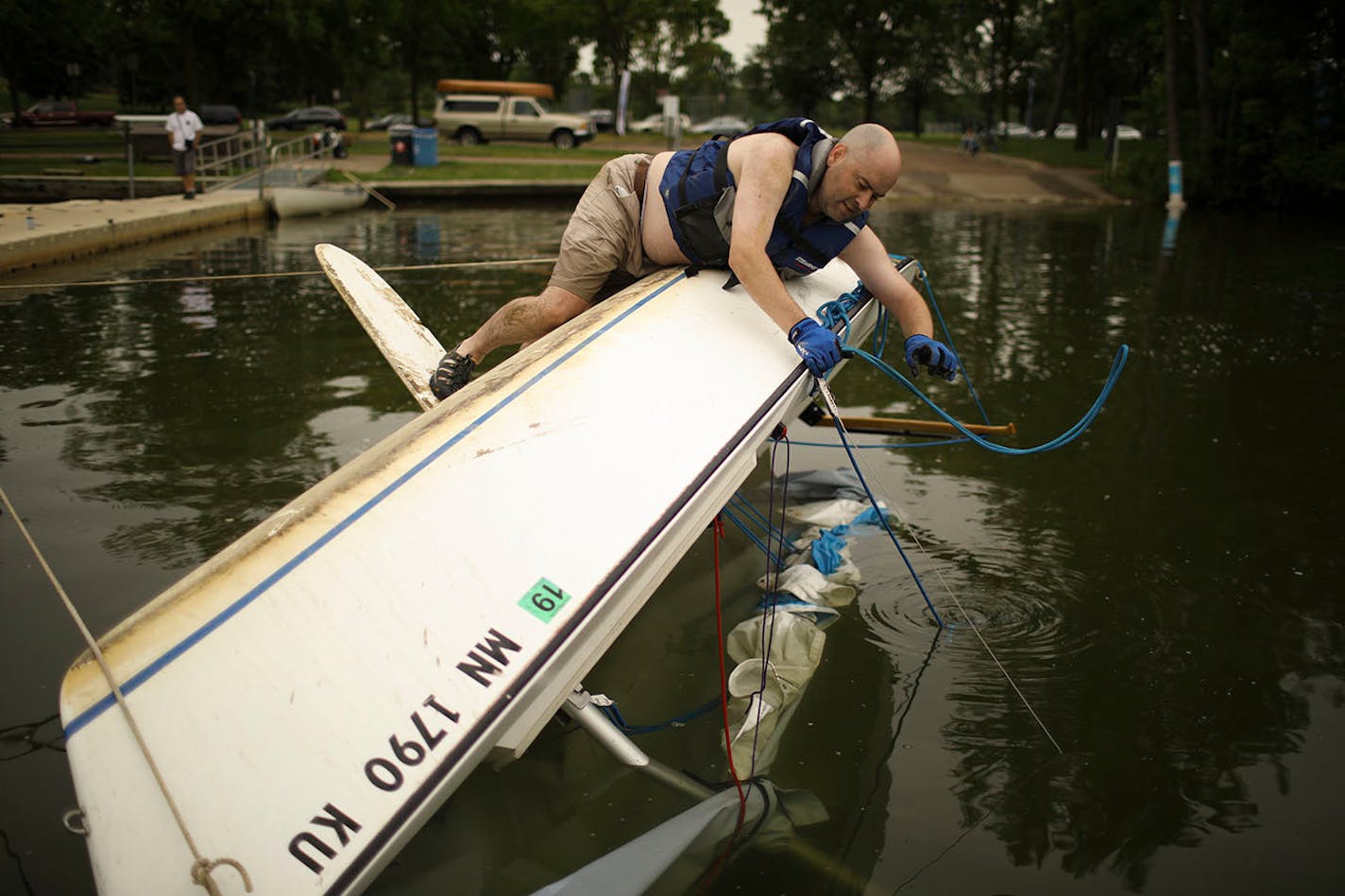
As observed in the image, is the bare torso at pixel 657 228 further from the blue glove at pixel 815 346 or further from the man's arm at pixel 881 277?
→ the blue glove at pixel 815 346

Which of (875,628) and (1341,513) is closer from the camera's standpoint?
(875,628)

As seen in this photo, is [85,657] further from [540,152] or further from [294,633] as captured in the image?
[540,152]

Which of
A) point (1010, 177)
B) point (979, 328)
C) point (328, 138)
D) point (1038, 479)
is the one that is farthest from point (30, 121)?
point (1038, 479)

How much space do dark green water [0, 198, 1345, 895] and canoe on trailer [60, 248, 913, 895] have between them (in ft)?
1.29

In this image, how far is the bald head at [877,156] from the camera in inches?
159

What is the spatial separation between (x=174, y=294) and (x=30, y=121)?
3425 centimetres

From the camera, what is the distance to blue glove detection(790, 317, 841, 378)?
388cm

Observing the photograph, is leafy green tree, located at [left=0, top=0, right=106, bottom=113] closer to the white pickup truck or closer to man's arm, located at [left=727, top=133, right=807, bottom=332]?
the white pickup truck

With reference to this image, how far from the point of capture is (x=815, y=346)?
3.89 m

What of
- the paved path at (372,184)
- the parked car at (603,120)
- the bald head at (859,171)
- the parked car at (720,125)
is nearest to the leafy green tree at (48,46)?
the paved path at (372,184)

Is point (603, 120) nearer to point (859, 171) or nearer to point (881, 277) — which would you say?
point (881, 277)

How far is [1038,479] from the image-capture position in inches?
242

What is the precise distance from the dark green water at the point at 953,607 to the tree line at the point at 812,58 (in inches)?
638

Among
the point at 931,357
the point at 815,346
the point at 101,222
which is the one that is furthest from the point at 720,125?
the point at 815,346
